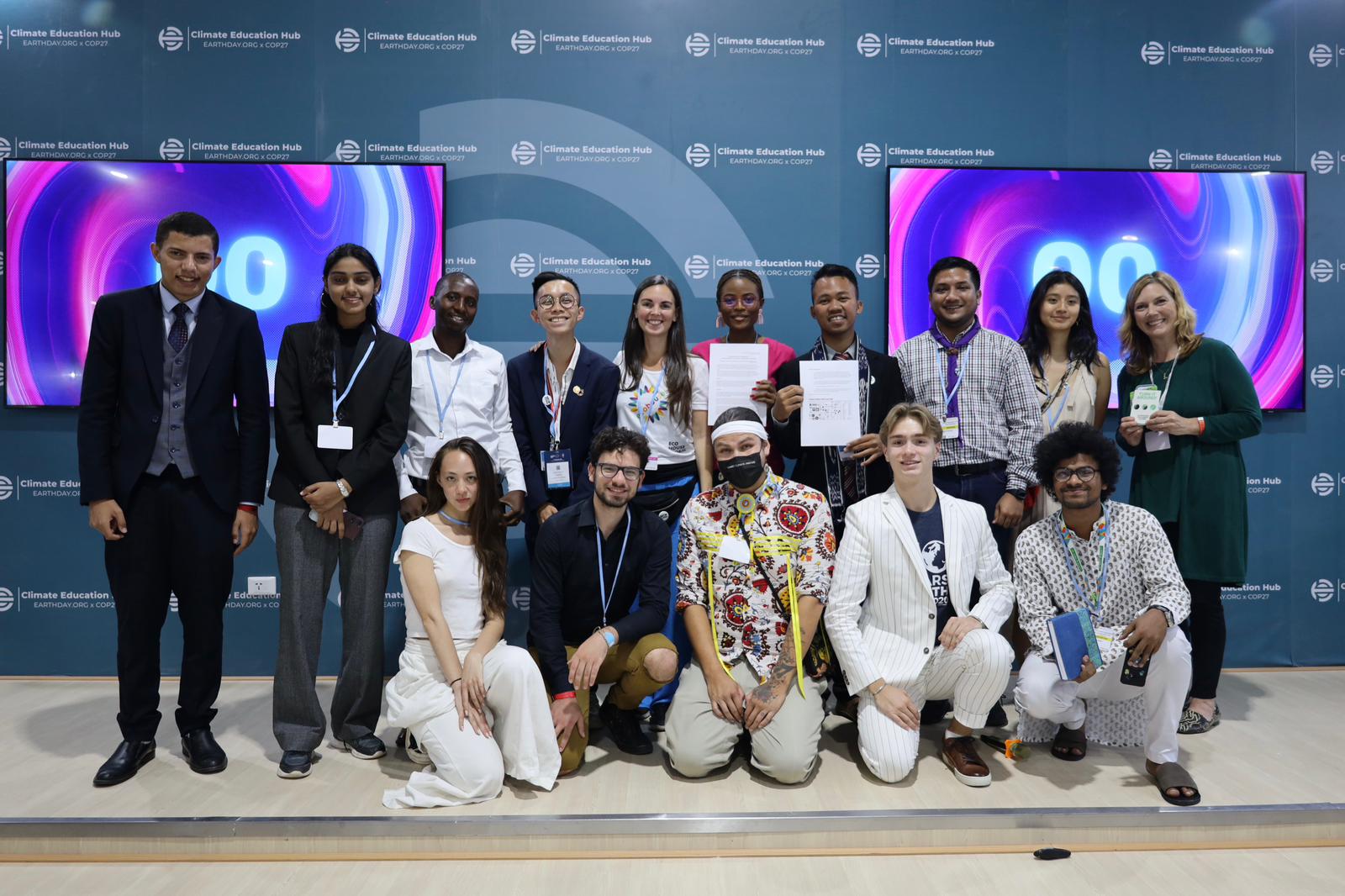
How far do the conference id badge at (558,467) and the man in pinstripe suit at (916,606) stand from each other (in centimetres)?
114

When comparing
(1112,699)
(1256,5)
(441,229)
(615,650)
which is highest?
(1256,5)

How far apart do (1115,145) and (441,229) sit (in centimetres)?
357

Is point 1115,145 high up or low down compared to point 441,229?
up

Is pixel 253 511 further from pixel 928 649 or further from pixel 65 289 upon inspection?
pixel 928 649

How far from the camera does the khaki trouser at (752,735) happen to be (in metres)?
2.90

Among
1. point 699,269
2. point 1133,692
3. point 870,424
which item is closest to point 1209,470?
point 1133,692

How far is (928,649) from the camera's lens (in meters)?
3.04

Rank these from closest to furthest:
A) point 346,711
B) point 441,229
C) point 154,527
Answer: point 154,527
point 346,711
point 441,229

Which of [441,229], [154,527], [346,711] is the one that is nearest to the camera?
[154,527]

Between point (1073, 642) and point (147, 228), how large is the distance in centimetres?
467

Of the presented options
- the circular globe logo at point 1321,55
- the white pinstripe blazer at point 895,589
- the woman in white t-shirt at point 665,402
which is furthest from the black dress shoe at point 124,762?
the circular globe logo at point 1321,55

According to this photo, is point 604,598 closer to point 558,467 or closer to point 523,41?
point 558,467

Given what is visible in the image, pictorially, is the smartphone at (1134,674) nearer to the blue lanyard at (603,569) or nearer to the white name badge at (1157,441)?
the white name badge at (1157,441)

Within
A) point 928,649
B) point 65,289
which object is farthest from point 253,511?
point 928,649
